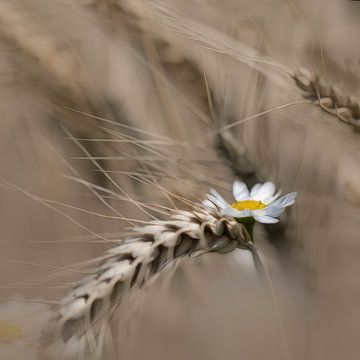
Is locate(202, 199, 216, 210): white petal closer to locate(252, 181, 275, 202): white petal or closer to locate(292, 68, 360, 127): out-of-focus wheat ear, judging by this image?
locate(252, 181, 275, 202): white petal

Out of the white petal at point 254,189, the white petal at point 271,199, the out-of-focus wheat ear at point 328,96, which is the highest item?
the out-of-focus wheat ear at point 328,96

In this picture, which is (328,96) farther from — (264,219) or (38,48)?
(38,48)

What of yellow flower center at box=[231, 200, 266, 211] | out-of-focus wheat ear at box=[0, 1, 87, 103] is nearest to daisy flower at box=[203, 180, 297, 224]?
yellow flower center at box=[231, 200, 266, 211]

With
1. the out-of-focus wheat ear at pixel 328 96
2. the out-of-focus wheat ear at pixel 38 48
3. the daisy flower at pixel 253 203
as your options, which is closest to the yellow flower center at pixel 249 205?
the daisy flower at pixel 253 203

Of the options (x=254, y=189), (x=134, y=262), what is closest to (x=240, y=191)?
(x=254, y=189)

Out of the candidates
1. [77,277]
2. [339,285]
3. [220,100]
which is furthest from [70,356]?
[220,100]

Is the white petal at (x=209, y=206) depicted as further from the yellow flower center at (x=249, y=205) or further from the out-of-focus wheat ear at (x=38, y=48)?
the out-of-focus wheat ear at (x=38, y=48)

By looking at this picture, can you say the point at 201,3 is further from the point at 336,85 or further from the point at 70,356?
the point at 70,356

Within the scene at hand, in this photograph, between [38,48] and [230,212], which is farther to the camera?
[38,48]
